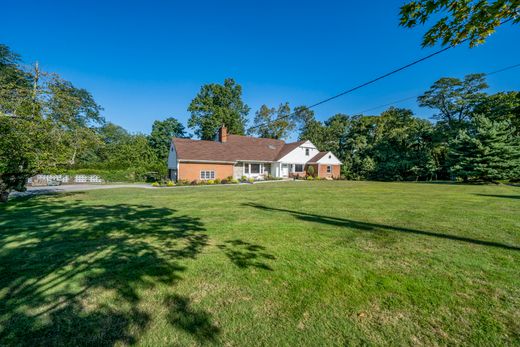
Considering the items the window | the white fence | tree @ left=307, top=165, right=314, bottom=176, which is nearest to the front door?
tree @ left=307, top=165, right=314, bottom=176

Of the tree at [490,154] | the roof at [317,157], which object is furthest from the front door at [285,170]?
the tree at [490,154]

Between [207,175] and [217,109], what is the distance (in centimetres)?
1755

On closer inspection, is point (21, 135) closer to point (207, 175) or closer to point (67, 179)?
point (207, 175)

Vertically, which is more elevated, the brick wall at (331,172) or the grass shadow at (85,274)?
the brick wall at (331,172)

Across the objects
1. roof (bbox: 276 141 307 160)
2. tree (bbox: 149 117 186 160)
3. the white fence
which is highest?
tree (bbox: 149 117 186 160)

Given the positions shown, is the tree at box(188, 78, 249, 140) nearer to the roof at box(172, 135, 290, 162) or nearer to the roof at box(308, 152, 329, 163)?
the roof at box(172, 135, 290, 162)

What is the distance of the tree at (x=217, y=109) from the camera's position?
127 feet

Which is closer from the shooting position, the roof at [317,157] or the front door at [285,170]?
the front door at [285,170]

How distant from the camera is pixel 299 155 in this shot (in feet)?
107

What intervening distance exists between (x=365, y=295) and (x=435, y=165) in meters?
35.3

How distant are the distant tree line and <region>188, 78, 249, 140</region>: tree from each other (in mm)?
170

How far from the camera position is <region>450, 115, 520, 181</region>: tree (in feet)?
69.7

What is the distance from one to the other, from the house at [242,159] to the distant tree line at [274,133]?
168 inches

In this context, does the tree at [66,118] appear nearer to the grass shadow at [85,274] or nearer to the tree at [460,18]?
the grass shadow at [85,274]
